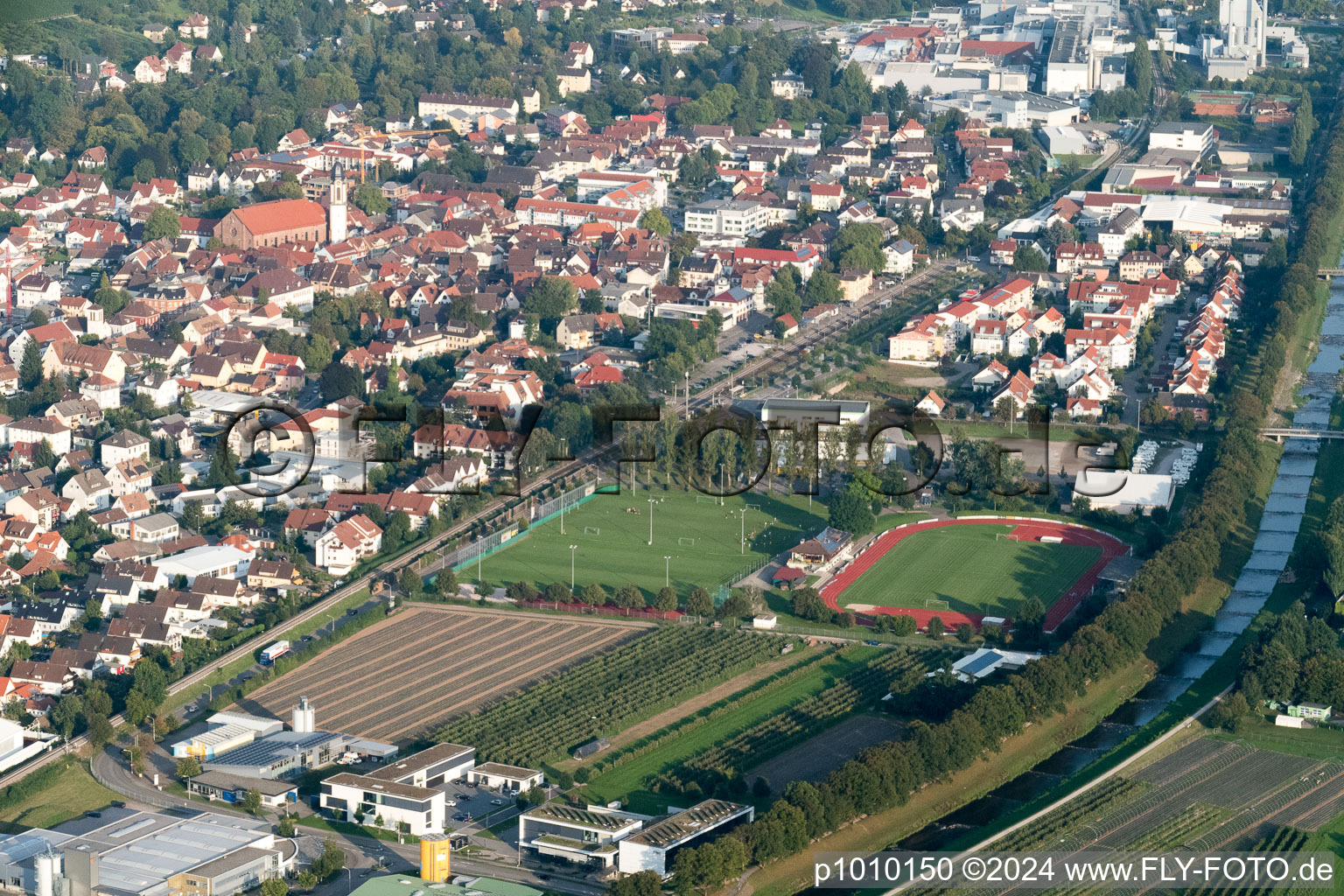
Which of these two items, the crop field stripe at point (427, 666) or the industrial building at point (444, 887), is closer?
the industrial building at point (444, 887)

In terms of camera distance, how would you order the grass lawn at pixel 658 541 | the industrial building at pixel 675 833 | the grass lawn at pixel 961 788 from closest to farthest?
the industrial building at pixel 675 833 < the grass lawn at pixel 961 788 < the grass lawn at pixel 658 541

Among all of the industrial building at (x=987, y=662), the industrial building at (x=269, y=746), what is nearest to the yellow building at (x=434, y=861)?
the industrial building at (x=269, y=746)

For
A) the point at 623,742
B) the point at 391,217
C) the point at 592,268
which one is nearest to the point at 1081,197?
the point at 592,268

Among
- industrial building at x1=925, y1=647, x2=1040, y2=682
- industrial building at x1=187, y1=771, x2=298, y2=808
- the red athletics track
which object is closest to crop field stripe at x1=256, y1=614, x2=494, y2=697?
industrial building at x1=187, y1=771, x2=298, y2=808

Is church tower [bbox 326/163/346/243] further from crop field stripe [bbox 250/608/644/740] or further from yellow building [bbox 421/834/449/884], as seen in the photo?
yellow building [bbox 421/834/449/884]

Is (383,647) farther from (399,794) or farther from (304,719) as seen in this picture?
(399,794)

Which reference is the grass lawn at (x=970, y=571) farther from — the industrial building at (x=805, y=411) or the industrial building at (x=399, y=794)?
the industrial building at (x=399, y=794)
